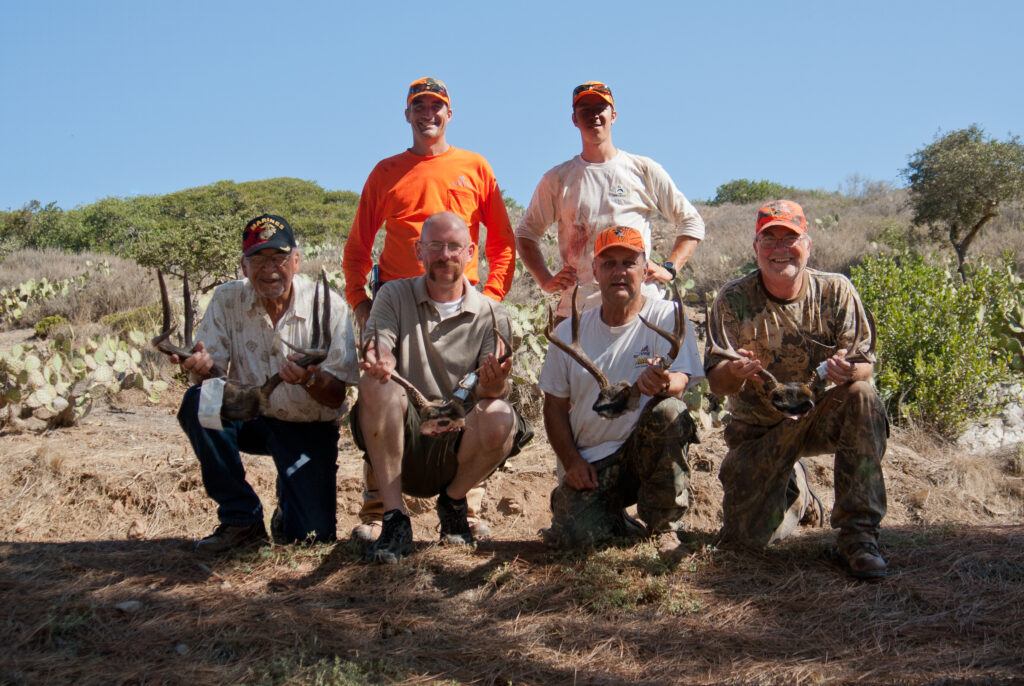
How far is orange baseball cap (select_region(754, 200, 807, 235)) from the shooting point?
496cm

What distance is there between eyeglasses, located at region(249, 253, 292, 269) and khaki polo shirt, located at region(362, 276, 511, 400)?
55 cm

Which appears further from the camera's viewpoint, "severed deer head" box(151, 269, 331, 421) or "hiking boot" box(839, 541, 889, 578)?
"severed deer head" box(151, 269, 331, 421)

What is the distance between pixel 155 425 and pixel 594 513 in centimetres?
511

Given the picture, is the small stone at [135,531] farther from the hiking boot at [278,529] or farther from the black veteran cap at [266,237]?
the black veteran cap at [266,237]

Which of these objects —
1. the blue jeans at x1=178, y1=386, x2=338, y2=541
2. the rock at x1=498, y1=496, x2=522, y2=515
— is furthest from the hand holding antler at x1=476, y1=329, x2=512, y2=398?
the rock at x1=498, y1=496, x2=522, y2=515

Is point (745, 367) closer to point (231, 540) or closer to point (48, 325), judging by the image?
point (231, 540)

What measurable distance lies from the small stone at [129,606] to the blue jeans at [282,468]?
825 millimetres

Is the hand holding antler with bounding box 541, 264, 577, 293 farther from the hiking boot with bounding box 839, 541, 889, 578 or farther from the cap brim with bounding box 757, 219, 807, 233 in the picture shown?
the hiking boot with bounding box 839, 541, 889, 578

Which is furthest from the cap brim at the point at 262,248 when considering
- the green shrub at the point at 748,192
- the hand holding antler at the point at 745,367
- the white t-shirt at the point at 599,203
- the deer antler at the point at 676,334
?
the green shrub at the point at 748,192

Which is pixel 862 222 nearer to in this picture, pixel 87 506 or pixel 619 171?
pixel 619 171

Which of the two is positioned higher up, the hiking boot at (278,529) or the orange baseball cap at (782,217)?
the orange baseball cap at (782,217)

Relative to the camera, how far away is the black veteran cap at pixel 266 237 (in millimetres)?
5098

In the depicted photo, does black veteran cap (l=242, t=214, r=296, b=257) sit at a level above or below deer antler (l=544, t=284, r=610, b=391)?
above

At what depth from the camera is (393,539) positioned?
502cm
